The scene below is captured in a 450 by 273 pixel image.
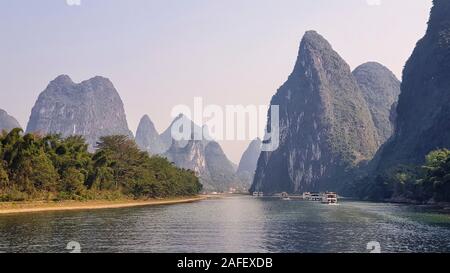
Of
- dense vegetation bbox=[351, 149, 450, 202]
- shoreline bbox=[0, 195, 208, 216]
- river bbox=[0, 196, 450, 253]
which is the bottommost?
shoreline bbox=[0, 195, 208, 216]

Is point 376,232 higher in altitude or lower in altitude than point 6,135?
lower

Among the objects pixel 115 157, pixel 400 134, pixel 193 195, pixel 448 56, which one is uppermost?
pixel 448 56

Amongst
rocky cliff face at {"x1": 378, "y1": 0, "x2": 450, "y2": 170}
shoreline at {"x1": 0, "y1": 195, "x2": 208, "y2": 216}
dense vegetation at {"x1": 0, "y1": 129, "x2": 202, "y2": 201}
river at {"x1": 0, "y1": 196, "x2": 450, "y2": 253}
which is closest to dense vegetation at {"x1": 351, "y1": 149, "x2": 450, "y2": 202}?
rocky cliff face at {"x1": 378, "y1": 0, "x2": 450, "y2": 170}

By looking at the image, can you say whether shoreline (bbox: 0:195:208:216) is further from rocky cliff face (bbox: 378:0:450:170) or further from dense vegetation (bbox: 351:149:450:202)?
rocky cliff face (bbox: 378:0:450:170)

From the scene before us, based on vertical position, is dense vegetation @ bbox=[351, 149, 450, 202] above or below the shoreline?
above

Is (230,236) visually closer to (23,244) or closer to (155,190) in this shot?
(23,244)

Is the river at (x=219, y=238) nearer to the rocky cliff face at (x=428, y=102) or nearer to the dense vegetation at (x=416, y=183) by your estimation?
the dense vegetation at (x=416, y=183)

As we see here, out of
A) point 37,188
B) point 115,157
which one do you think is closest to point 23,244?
point 37,188
